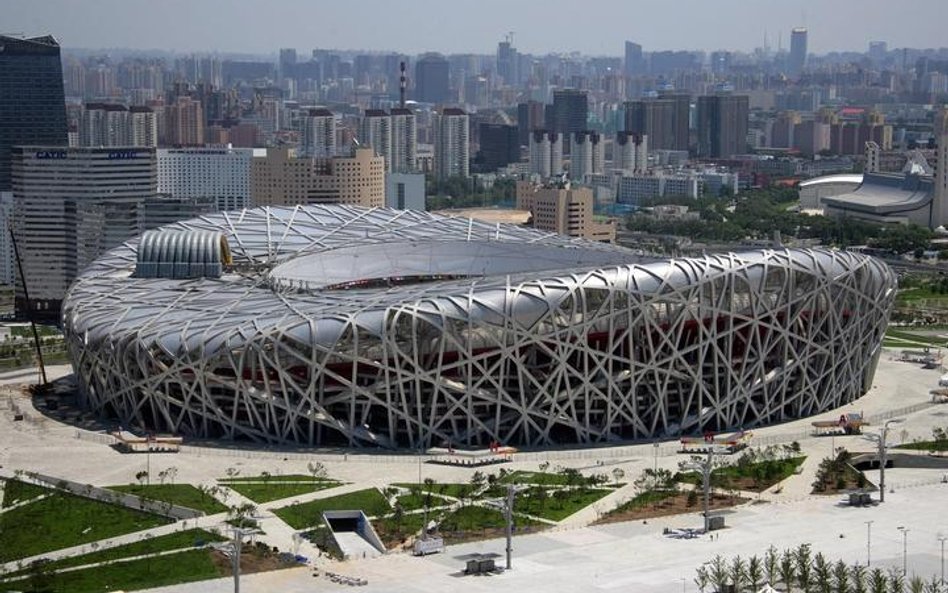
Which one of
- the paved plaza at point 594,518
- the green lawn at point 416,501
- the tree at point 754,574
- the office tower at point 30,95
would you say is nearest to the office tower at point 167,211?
the office tower at point 30,95

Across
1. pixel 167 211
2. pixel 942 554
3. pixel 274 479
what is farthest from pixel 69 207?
pixel 942 554

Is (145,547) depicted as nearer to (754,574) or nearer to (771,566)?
(754,574)

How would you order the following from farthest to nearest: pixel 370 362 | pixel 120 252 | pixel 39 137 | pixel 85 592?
pixel 39 137, pixel 120 252, pixel 370 362, pixel 85 592

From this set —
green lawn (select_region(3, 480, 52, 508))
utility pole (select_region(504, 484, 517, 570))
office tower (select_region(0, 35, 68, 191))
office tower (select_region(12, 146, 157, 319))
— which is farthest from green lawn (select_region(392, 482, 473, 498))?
office tower (select_region(0, 35, 68, 191))

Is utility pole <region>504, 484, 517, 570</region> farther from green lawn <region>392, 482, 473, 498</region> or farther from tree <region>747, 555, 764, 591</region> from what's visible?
tree <region>747, 555, 764, 591</region>

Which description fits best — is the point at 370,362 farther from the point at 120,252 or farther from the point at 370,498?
the point at 120,252

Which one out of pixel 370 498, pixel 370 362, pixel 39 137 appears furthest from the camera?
pixel 39 137

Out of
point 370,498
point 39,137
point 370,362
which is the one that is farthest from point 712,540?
point 39,137
